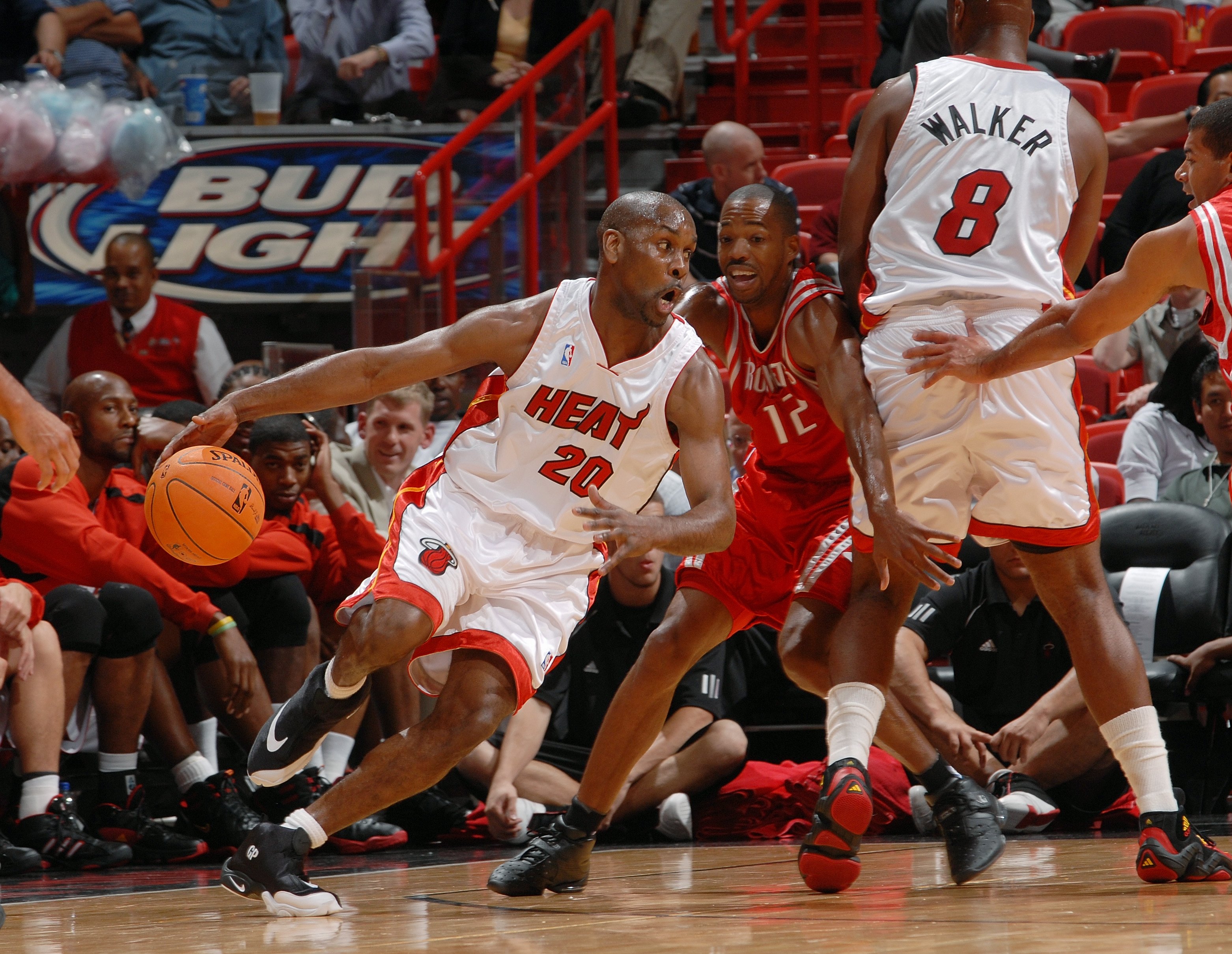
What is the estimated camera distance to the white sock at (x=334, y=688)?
3.43m

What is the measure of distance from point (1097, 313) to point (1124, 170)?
244 inches

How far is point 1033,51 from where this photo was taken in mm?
8773

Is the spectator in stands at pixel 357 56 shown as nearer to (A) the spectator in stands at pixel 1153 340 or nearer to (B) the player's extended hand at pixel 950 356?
(A) the spectator in stands at pixel 1153 340

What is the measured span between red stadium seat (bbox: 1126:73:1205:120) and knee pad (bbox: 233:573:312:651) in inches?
248

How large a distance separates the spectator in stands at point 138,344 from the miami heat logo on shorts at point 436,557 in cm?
448

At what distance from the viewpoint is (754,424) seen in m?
4.09

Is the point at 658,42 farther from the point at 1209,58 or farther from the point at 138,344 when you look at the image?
the point at 138,344

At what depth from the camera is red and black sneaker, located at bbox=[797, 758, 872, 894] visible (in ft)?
10.9

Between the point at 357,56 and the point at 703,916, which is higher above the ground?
the point at 357,56

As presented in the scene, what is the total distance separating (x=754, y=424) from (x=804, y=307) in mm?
397

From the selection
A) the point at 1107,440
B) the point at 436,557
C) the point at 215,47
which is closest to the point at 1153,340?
the point at 1107,440

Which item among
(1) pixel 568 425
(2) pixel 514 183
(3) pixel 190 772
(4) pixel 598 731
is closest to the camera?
(1) pixel 568 425

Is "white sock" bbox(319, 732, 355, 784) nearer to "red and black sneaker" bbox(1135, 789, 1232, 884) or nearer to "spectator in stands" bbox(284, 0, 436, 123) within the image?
"red and black sneaker" bbox(1135, 789, 1232, 884)

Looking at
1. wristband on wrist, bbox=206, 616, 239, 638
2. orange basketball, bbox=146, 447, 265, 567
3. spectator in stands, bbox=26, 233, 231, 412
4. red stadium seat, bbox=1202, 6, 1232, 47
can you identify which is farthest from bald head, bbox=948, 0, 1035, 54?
red stadium seat, bbox=1202, 6, 1232, 47
